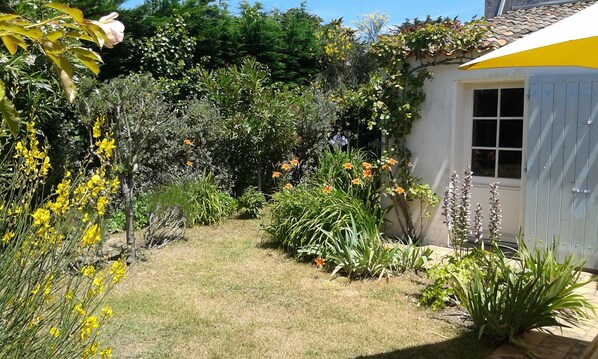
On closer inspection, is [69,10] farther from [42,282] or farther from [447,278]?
[447,278]

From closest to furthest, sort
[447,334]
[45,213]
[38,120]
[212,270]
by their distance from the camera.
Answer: [45,213] → [447,334] → [212,270] → [38,120]

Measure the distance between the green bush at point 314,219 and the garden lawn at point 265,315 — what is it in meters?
0.30

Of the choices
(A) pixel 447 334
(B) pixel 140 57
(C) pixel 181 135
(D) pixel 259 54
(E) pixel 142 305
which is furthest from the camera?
(D) pixel 259 54

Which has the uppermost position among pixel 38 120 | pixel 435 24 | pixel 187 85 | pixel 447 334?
pixel 435 24

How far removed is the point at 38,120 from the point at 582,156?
702 cm

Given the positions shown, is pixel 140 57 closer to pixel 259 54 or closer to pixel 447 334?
pixel 259 54

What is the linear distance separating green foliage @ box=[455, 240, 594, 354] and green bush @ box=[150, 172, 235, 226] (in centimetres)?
465

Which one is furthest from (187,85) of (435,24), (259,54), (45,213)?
(45,213)

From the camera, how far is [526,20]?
7941 millimetres

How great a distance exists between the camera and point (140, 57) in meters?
9.75

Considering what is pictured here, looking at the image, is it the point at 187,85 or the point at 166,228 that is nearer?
the point at 166,228

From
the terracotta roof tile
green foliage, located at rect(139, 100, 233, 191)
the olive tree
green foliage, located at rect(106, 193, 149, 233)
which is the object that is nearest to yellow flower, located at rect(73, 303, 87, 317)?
the olive tree

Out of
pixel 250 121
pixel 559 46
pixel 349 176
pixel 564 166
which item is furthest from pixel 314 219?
pixel 559 46

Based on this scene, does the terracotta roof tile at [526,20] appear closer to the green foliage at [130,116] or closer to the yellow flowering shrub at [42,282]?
the green foliage at [130,116]
